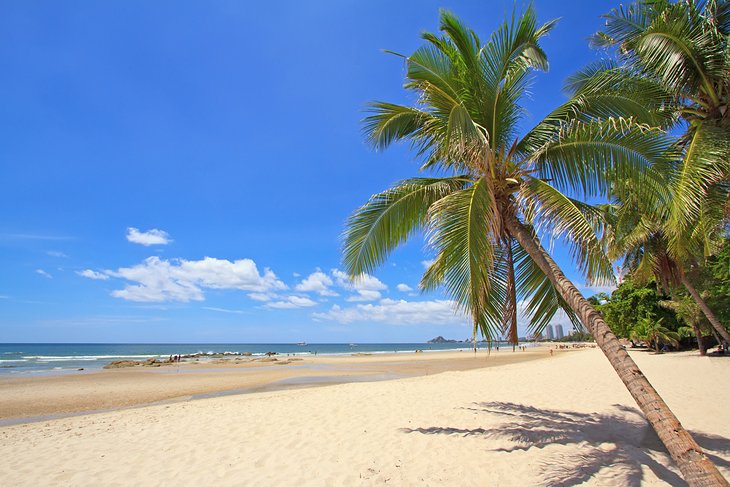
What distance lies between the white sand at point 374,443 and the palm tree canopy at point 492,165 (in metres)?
1.84

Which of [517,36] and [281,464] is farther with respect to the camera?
[281,464]

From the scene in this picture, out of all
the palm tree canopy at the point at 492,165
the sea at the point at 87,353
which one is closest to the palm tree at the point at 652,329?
the sea at the point at 87,353

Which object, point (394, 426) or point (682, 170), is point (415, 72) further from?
point (394, 426)

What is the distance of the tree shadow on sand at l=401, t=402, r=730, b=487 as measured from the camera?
4.70 metres

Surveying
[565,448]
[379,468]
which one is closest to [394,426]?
[379,468]

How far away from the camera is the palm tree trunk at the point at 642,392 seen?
10.9ft

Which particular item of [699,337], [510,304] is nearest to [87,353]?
[510,304]

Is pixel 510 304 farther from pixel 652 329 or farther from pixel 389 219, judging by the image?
pixel 652 329

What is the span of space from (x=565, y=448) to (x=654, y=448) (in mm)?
1326

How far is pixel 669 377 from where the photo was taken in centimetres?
1396

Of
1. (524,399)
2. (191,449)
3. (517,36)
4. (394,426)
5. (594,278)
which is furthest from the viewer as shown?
(524,399)

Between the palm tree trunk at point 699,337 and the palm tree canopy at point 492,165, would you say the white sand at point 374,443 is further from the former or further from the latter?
the palm tree trunk at point 699,337

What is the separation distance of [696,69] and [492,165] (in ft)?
12.7

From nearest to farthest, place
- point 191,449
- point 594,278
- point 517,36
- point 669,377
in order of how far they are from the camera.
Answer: point 517,36, point 594,278, point 191,449, point 669,377
